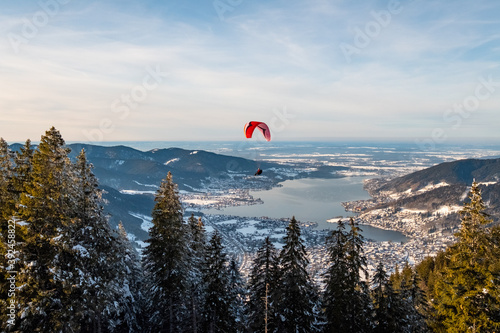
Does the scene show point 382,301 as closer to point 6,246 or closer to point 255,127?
point 255,127

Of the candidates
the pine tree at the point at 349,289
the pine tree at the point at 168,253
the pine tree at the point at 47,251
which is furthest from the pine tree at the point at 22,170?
the pine tree at the point at 349,289

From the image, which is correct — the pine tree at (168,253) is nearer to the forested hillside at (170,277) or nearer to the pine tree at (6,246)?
the forested hillside at (170,277)

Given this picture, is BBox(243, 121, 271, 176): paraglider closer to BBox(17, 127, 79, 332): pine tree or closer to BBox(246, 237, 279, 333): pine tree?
BBox(246, 237, 279, 333): pine tree

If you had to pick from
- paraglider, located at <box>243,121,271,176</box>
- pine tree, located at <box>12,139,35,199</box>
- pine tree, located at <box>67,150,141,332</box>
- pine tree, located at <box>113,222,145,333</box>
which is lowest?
pine tree, located at <box>113,222,145,333</box>

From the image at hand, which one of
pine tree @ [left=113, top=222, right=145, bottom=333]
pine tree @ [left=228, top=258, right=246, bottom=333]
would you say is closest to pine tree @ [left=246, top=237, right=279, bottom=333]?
pine tree @ [left=228, top=258, right=246, bottom=333]

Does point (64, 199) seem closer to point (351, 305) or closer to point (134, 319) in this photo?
point (134, 319)
